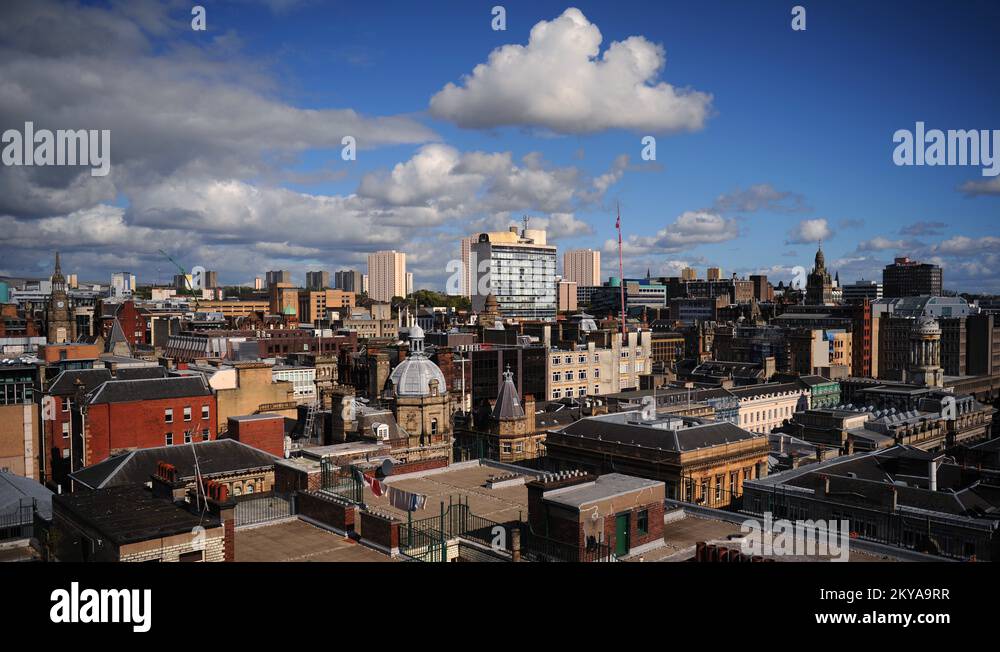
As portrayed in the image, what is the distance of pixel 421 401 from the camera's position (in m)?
59.9

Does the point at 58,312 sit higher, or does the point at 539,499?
the point at 58,312

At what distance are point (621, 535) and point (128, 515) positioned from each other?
1513 cm

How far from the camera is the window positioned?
25.9 m

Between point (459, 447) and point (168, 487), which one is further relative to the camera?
point (459, 447)

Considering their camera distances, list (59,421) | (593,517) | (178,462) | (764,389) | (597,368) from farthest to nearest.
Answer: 1. (597,368)
2. (764,389)
3. (59,421)
4. (178,462)
5. (593,517)

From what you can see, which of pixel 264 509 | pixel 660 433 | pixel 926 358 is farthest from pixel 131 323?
pixel 926 358

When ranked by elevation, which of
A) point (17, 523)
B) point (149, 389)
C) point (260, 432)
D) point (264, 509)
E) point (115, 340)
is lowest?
point (264, 509)

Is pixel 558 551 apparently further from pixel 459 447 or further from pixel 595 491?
pixel 459 447

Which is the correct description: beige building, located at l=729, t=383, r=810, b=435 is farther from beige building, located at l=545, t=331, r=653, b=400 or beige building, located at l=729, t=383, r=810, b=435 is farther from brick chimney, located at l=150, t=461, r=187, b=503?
brick chimney, located at l=150, t=461, r=187, b=503

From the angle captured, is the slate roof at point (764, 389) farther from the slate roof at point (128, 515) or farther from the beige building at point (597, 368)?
the slate roof at point (128, 515)

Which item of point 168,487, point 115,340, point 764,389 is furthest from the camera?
point 764,389

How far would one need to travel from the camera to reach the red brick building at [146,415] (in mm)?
48938
